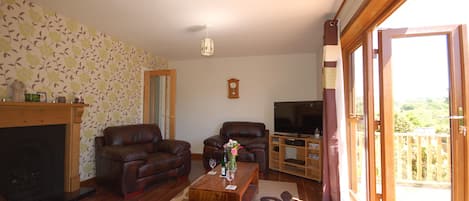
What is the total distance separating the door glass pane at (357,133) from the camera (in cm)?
241

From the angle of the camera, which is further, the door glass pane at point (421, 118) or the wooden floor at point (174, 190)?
the wooden floor at point (174, 190)

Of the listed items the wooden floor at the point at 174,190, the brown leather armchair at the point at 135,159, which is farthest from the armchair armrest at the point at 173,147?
the wooden floor at the point at 174,190

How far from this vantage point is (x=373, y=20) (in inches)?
78.7

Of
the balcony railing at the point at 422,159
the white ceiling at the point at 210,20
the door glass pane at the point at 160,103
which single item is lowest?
the balcony railing at the point at 422,159

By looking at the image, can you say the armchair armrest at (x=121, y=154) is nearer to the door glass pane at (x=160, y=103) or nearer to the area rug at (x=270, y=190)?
the area rug at (x=270, y=190)

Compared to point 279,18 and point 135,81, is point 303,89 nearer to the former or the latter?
point 279,18

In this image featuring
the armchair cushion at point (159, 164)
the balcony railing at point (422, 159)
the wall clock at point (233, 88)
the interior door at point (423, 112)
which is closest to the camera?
the interior door at point (423, 112)

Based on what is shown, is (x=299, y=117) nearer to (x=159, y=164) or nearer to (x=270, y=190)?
(x=270, y=190)

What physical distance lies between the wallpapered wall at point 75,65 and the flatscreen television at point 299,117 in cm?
288

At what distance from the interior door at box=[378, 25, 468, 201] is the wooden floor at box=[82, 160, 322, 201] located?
3.85ft

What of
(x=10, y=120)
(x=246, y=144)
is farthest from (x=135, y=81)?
(x=246, y=144)

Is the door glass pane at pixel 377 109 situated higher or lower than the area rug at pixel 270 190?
higher

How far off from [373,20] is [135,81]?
4080mm

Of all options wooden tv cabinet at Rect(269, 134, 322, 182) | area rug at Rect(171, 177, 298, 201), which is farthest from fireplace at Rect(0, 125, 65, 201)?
wooden tv cabinet at Rect(269, 134, 322, 182)
